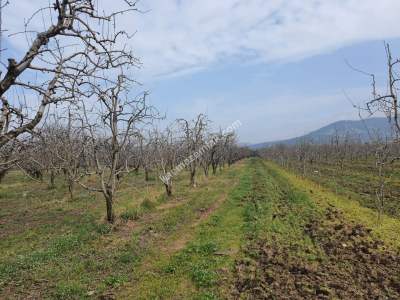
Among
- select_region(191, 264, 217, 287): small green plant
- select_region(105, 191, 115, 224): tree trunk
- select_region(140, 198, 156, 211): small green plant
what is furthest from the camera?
select_region(140, 198, 156, 211): small green plant

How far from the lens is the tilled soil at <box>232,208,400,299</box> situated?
24.3 ft

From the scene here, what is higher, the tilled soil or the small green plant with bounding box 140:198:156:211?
the small green plant with bounding box 140:198:156:211

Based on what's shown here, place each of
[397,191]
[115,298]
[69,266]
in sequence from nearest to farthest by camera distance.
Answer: [115,298] → [69,266] → [397,191]

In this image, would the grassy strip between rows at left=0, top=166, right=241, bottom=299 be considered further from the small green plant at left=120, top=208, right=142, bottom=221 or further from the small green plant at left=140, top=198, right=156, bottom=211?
the small green plant at left=140, top=198, right=156, bottom=211

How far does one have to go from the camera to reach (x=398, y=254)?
9914 millimetres

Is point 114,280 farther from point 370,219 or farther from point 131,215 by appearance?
point 370,219

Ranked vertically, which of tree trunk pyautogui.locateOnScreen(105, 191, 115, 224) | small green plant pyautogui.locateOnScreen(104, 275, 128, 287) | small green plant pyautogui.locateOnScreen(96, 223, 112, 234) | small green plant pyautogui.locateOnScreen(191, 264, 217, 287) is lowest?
small green plant pyautogui.locateOnScreen(191, 264, 217, 287)

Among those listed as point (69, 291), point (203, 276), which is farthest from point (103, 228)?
point (203, 276)

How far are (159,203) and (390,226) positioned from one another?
35.6 ft

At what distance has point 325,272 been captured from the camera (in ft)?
28.0

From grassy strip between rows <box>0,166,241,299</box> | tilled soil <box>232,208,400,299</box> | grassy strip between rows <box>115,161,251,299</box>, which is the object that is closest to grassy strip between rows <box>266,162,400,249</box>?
tilled soil <box>232,208,400,299</box>

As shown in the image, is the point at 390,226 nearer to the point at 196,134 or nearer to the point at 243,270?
the point at 243,270

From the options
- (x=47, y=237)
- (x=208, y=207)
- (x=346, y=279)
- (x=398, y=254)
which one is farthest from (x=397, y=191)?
(x=47, y=237)

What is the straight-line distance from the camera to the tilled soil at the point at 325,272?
7414 mm
